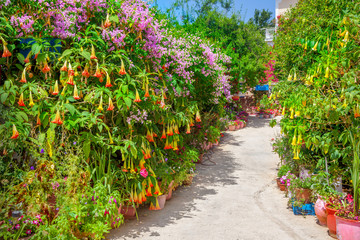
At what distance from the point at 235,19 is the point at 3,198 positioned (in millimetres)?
13426

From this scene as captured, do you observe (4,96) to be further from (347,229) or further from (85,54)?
(347,229)

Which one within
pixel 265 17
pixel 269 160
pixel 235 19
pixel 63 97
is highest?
pixel 265 17

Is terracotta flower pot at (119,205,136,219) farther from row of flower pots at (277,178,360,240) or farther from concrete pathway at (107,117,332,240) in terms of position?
row of flower pots at (277,178,360,240)

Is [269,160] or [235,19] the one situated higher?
[235,19]

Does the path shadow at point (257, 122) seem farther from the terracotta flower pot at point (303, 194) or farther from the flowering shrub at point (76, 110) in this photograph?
the flowering shrub at point (76, 110)

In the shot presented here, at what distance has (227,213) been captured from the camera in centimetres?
518

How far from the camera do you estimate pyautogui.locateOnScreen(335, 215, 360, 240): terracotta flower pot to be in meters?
3.87

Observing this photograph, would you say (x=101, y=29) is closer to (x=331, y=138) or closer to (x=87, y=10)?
(x=87, y=10)

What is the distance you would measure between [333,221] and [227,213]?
155 cm

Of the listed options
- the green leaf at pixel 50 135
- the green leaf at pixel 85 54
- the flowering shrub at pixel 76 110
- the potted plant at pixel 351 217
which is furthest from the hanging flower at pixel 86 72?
the potted plant at pixel 351 217

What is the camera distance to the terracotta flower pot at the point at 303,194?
16.8ft

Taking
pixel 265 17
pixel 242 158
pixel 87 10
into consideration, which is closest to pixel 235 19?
pixel 242 158

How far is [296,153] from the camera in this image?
17.0 ft

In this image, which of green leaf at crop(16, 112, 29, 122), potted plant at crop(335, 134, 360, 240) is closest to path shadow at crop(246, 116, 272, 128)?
potted plant at crop(335, 134, 360, 240)
